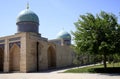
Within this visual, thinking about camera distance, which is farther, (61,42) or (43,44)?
(61,42)

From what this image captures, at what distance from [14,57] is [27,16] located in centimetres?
730

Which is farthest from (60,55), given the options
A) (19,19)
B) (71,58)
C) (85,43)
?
(85,43)

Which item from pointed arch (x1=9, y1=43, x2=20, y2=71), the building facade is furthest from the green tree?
pointed arch (x1=9, y1=43, x2=20, y2=71)

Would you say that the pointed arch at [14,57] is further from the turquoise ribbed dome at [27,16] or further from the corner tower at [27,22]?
the turquoise ribbed dome at [27,16]

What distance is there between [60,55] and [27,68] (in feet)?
39.3

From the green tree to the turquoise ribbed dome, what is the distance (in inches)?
464

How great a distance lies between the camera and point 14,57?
30906 millimetres

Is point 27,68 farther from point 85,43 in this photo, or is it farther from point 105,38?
point 105,38

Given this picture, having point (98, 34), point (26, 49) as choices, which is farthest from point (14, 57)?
point (98, 34)

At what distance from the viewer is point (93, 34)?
22.9 metres

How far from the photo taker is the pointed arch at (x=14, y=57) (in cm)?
3030

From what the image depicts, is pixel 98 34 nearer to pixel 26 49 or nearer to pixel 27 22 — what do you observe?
pixel 26 49

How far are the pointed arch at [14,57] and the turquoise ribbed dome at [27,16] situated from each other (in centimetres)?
559

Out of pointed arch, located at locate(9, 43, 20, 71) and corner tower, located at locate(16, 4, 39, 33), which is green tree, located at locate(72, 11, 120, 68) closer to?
pointed arch, located at locate(9, 43, 20, 71)
